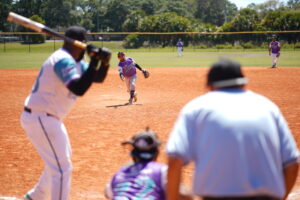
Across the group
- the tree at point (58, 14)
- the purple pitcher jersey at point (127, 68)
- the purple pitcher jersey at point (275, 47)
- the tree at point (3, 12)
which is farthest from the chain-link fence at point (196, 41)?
the purple pitcher jersey at point (127, 68)

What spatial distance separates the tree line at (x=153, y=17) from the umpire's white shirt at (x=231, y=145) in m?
54.5

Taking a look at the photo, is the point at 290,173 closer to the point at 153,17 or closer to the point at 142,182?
the point at 142,182

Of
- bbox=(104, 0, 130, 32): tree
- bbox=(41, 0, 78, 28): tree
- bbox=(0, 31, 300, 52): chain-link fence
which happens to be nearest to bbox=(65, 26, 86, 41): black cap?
bbox=(0, 31, 300, 52): chain-link fence

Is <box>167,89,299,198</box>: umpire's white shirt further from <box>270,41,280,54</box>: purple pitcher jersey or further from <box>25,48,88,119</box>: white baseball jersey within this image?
<box>270,41,280,54</box>: purple pitcher jersey

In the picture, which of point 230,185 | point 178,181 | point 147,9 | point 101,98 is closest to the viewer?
point 230,185

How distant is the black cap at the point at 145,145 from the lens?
3.15 metres

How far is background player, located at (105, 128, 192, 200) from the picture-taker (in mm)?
3094

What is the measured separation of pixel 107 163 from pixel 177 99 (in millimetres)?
8323

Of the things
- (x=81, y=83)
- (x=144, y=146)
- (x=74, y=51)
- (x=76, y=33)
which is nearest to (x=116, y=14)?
(x=76, y=33)

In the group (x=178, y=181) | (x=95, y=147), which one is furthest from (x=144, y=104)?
(x=178, y=181)

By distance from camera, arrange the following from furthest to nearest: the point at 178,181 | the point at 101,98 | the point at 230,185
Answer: the point at 101,98 < the point at 178,181 < the point at 230,185

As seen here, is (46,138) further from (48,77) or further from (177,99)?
(177,99)

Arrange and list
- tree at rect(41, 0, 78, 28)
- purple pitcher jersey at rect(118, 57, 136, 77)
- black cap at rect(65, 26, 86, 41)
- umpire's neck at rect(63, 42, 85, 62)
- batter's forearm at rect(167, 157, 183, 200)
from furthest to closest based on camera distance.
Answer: tree at rect(41, 0, 78, 28) → purple pitcher jersey at rect(118, 57, 136, 77) → black cap at rect(65, 26, 86, 41) → umpire's neck at rect(63, 42, 85, 62) → batter's forearm at rect(167, 157, 183, 200)

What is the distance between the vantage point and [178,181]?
271cm
